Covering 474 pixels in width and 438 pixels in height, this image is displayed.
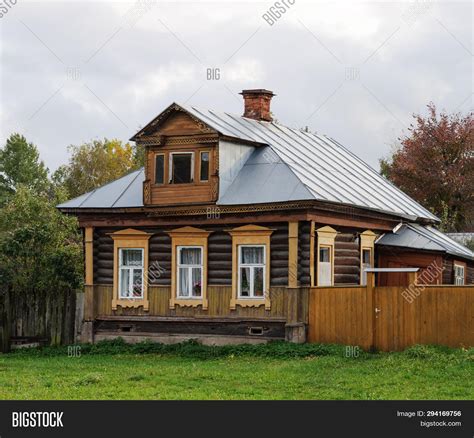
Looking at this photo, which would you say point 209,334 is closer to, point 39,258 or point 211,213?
point 211,213

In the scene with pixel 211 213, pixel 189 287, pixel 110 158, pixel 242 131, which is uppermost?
pixel 110 158

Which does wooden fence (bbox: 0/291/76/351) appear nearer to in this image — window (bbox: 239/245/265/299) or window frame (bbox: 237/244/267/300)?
window frame (bbox: 237/244/267/300)

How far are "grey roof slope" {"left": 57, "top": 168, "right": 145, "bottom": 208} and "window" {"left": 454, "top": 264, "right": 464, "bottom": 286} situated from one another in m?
10.3

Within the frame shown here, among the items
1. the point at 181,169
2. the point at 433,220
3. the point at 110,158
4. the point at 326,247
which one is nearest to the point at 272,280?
the point at 326,247

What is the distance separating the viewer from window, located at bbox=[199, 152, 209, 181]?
1235 inches

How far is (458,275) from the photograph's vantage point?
3544 centimetres

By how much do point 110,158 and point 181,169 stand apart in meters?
48.3

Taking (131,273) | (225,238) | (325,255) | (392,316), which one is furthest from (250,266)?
(392,316)

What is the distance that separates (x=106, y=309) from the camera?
33281 millimetres

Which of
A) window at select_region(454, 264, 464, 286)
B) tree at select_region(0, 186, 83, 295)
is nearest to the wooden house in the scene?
window at select_region(454, 264, 464, 286)

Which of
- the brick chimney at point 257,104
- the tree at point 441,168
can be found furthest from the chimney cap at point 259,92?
the tree at point 441,168

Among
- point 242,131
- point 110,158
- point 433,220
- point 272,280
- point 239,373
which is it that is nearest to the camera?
point 239,373

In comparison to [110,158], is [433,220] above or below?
below
